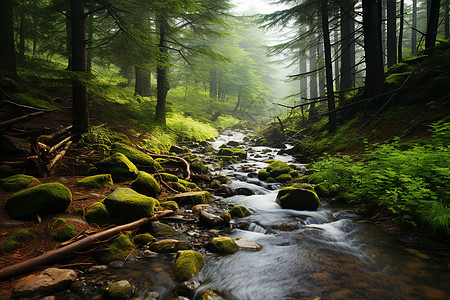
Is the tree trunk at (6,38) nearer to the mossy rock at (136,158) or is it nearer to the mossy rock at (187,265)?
the mossy rock at (136,158)

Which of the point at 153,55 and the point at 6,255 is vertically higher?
the point at 153,55

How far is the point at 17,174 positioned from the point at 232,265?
176 inches

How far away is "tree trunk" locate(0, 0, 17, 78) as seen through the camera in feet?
22.9

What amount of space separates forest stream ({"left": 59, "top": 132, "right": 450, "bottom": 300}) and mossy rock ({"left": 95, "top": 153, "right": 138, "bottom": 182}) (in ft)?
9.07

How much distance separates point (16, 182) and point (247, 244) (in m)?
4.35

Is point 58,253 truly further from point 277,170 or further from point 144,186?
point 277,170

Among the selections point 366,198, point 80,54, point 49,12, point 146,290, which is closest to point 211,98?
point 49,12

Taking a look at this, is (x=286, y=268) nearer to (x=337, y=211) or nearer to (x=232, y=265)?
(x=232, y=265)

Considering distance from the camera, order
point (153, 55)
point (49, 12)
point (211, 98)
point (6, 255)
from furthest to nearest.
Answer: point (211, 98) → point (49, 12) → point (153, 55) → point (6, 255)

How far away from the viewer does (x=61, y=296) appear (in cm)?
235

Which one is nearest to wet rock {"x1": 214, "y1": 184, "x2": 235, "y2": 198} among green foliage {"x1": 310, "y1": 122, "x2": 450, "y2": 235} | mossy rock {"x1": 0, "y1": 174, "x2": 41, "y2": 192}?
green foliage {"x1": 310, "y1": 122, "x2": 450, "y2": 235}

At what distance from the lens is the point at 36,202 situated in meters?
3.20

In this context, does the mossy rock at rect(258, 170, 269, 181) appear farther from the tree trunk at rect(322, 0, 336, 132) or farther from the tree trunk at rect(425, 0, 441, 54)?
the tree trunk at rect(425, 0, 441, 54)

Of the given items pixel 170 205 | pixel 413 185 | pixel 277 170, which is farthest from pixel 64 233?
pixel 277 170
